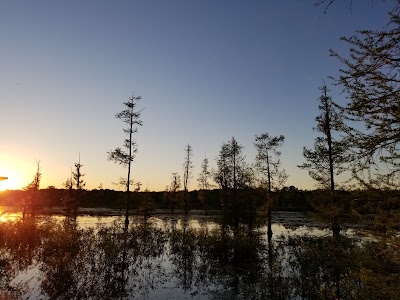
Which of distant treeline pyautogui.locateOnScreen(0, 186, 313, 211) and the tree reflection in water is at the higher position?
distant treeline pyautogui.locateOnScreen(0, 186, 313, 211)

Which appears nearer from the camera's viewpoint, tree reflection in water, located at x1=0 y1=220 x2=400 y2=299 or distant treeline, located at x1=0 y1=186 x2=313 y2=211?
tree reflection in water, located at x1=0 y1=220 x2=400 y2=299

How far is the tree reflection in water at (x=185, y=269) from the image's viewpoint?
763 centimetres

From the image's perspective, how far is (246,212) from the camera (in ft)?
92.7

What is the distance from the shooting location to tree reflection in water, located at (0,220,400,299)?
7633 mm

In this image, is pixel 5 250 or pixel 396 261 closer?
pixel 396 261

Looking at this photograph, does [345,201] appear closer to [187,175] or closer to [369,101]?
[369,101]

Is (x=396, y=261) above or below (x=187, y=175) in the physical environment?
below

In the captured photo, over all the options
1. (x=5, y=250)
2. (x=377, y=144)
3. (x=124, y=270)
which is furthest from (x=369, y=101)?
(x=5, y=250)

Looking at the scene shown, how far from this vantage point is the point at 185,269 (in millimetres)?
15562

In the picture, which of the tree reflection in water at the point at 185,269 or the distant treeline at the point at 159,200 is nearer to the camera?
the tree reflection in water at the point at 185,269

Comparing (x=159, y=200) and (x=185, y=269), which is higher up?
(x=159, y=200)

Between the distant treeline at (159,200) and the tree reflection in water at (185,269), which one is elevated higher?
the distant treeline at (159,200)

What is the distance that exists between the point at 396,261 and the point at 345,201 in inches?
52.4

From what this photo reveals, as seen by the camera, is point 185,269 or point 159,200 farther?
point 159,200
